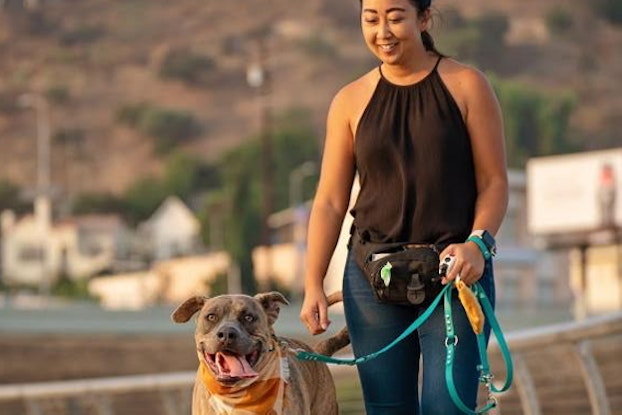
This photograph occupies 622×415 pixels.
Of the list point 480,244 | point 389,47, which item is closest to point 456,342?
point 480,244

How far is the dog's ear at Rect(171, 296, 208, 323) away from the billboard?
208ft

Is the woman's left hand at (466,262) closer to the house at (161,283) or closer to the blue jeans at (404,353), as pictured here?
the blue jeans at (404,353)

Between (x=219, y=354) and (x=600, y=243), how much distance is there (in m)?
63.9

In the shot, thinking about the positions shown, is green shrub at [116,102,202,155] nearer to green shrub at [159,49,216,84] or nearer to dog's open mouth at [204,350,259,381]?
green shrub at [159,49,216,84]

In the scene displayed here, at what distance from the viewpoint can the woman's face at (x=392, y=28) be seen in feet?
21.3

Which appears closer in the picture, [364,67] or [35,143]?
[35,143]

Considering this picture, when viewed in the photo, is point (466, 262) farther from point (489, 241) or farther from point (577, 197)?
point (577, 197)

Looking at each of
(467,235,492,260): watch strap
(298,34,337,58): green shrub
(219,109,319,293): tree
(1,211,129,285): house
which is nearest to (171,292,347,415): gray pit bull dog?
(467,235,492,260): watch strap

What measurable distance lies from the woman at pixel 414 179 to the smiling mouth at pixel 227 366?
1.60ft

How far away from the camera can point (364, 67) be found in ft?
611

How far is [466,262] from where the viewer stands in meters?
6.26

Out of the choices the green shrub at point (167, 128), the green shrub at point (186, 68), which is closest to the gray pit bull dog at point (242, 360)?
the green shrub at point (167, 128)

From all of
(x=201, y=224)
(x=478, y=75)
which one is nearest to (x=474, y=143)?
(x=478, y=75)

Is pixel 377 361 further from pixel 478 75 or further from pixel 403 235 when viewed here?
pixel 478 75
